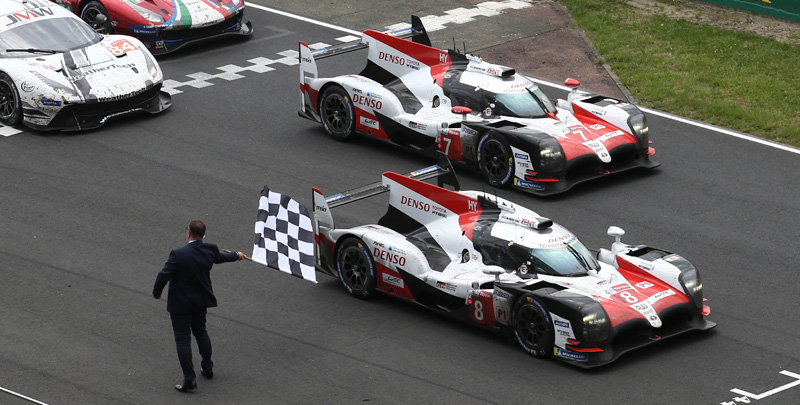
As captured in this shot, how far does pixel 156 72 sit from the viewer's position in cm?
1775

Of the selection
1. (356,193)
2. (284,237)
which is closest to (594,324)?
(284,237)

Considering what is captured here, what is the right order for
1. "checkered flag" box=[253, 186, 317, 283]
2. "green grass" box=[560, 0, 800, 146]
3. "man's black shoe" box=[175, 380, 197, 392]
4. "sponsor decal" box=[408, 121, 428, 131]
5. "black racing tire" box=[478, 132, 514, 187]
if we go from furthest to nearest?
"green grass" box=[560, 0, 800, 146]
"sponsor decal" box=[408, 121, 428, 131]
"black racing tire" box=[478, 132, 514, 187]
"checkered flag" box=[253, 186, 317, 283]
"man's black shoe" box=[175, 380, 197, 392]

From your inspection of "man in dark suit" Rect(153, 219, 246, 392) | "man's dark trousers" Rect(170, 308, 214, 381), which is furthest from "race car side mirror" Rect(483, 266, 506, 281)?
"man's dark trousers" Rect(170, 308, 214, 381)

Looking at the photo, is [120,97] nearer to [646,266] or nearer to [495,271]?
[495,271]

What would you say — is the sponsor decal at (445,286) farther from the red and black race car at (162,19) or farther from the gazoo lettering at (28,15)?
the red and black race car at (162,19)

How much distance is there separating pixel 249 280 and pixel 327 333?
1.53 m

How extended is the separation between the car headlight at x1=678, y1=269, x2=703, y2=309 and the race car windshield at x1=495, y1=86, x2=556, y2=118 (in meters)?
4.87

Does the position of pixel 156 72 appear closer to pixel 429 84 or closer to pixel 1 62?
pixel 1 62

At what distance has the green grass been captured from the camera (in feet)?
60.7

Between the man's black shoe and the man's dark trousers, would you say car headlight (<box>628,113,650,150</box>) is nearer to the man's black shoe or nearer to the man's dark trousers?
the man's dark trousers

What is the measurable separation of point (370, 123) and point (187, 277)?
6883 mm

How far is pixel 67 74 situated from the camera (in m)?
17.0

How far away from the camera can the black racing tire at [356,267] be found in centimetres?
1237

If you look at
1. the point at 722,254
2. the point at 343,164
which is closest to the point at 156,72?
the point at 343,164
